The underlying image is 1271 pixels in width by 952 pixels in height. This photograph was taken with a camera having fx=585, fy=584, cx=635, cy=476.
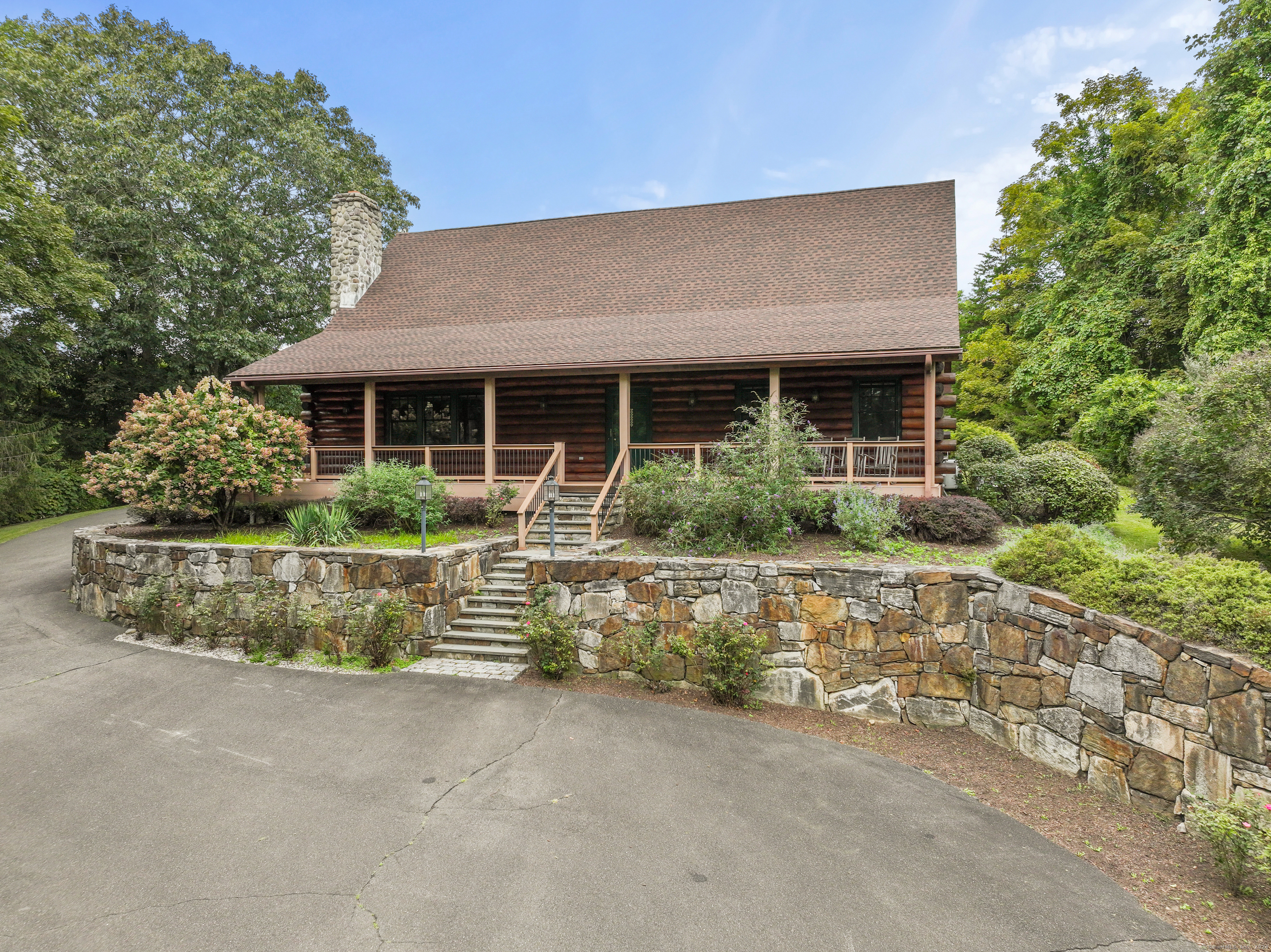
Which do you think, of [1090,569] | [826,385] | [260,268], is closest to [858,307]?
[826,385]

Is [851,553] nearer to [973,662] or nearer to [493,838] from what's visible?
[973,662]

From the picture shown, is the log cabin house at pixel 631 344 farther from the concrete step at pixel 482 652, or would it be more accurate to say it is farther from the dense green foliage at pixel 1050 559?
the dense green foliage at pixel 1050 559

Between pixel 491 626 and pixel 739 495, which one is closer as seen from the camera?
pixel 491 626

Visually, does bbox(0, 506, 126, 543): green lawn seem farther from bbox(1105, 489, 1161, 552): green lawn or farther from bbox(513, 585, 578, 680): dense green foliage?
bbox(1105, 489, 1161, 552): green lawn

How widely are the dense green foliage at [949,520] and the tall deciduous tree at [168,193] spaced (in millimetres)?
20365

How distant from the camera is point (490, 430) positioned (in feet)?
39.2

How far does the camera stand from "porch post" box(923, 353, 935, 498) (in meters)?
9.78

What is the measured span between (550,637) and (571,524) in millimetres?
3545

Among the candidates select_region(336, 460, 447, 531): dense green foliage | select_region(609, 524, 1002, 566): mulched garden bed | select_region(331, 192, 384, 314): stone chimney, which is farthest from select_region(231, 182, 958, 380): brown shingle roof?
select_region(609, 524, 1002, 566): mulched garden bed

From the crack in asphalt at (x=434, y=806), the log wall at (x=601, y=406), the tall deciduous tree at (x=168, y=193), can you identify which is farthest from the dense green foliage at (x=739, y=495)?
the tall deciduous tree at (x=168, y=193)

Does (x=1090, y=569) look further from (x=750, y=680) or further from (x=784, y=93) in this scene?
(x=784, y=93)

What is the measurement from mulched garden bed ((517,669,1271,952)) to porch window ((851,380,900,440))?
280 inches

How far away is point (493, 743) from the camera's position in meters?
5.34

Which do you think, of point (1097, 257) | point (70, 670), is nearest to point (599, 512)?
point (70, 670)
